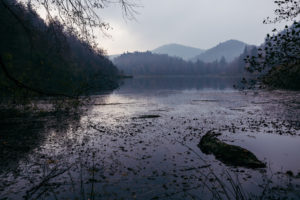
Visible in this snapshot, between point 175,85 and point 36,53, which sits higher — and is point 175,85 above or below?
below

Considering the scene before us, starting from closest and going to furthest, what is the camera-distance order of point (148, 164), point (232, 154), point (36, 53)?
point (148, 164) → point (232, 154) → point (36, 53)

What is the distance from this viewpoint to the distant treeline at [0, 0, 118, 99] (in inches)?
203

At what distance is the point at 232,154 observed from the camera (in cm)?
1161

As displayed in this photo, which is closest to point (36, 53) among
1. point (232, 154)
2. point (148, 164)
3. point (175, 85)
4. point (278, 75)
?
point (148, 164)

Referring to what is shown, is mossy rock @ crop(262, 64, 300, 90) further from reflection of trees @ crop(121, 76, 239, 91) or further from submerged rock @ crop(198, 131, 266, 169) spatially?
reflection of trees @ crop(121, 76, 239, 91)

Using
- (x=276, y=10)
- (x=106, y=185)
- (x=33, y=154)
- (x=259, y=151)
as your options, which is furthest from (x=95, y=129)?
(x=276, y=10)

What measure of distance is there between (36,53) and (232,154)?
32.7 meters

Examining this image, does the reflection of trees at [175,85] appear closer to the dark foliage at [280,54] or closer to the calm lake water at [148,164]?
the calm lake water at [148,164]

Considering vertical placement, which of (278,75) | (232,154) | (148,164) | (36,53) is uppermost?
(36,53)

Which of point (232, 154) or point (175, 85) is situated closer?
point (232, 154)

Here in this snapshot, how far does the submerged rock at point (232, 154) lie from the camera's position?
10.8 m

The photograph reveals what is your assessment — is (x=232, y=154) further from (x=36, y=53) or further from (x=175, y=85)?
(x=175, y=85)

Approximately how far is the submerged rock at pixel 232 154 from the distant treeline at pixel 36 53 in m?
8.08

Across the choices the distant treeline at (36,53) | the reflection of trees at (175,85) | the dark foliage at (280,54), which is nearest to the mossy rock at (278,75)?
the dark foliage at (280,54)
